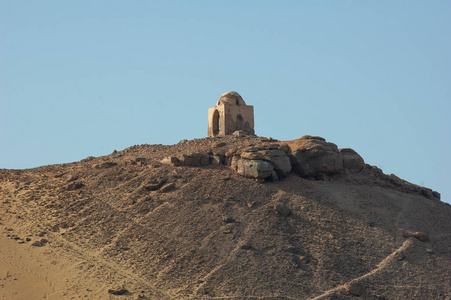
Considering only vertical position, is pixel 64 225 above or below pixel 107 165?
below

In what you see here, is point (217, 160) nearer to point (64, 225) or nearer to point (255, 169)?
point (255, 169)

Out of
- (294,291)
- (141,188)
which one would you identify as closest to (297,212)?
(294,291)

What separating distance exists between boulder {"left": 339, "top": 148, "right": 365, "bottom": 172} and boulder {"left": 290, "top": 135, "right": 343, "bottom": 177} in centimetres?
67

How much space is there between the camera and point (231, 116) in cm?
2844

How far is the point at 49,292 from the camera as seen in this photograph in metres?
19.1

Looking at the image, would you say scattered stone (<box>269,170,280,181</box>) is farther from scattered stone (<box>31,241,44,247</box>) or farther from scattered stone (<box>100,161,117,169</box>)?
scattered stone (<box>31,241,44,247</box>)

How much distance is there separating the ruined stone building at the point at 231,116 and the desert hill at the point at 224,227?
1.81 m

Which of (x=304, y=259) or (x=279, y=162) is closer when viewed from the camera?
(x=304, y=259)

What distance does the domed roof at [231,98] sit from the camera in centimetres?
2889

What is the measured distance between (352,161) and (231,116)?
5.64 m

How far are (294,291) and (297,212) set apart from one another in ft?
12.6

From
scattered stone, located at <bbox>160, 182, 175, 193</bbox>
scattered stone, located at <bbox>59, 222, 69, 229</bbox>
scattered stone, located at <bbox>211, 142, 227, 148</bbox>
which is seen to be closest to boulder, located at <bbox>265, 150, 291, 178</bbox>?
scattered stone, located at <bbox>211, 142, 227, 148</bbox>

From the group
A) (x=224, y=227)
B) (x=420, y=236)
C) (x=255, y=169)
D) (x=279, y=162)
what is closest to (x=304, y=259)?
(x=224, y=227)

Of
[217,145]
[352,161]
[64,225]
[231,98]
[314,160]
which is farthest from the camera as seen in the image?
[231,98]
